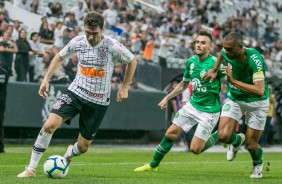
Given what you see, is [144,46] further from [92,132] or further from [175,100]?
[92,132]

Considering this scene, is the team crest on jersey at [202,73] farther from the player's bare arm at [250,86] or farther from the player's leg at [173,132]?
the player's bare arm at [250,86]

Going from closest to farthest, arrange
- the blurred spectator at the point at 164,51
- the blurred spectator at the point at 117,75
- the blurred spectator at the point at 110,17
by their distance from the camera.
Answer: the blurred spectator at the point at 117,75 < the blurred spectator at the point at 164,51 < the blurred spectator at the point at 110,17

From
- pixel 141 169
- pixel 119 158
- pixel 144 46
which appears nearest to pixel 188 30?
pixel 144 46

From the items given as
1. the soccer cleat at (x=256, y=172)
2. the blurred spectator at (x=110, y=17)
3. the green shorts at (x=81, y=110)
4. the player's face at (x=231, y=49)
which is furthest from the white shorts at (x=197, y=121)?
the blurred spectator at (x=110, y=17)

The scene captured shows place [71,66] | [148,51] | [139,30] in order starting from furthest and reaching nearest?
[139,30] < [148,51] < [71,66]

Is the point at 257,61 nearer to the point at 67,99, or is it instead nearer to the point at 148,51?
the point at 67,99

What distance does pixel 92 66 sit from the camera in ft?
41.2

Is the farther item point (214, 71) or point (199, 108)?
point (199, 108)

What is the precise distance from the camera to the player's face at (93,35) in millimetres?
12109

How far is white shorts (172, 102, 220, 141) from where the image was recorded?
14553 millimetres

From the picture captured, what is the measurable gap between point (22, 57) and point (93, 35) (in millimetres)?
11094

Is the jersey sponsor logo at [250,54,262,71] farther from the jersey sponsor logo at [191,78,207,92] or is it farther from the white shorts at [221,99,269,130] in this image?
the jersey sponsor logo at [191,78,207,92]

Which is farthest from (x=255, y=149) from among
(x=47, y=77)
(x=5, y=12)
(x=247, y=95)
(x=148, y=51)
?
(x=5, y=12)

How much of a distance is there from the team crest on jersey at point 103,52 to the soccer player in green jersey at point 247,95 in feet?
6.17
